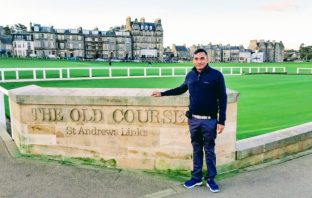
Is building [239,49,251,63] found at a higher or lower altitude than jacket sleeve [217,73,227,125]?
higher

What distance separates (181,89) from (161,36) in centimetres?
12887

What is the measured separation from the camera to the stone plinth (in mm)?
4648

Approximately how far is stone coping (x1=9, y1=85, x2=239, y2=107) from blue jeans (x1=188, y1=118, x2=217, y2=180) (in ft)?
1.69

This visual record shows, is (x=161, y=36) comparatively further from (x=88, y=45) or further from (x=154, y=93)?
(x=154, y=93)

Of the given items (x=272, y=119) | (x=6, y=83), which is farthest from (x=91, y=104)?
(x=6, y=83)

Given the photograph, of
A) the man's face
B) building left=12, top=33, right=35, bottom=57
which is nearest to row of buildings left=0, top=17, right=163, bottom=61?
building left=12, top=33, right=35, bottom=57

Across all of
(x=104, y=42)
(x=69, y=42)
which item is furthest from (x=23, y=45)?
(x=104, y=42)

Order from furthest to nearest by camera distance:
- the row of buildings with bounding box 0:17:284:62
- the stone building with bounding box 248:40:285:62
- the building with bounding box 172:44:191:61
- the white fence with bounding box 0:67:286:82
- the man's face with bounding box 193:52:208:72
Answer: the stone building with bounding box 248:40:285:62, the building with bounding box 172:44:191:61, the row of buildings with bounding box 0:17:284:62, the white fence with bounding box 0:67:286:82, the man's face with bounding box 193:52:208:72

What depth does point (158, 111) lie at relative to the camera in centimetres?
463

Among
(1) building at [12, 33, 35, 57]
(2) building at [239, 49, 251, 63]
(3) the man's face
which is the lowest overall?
(3) the man's face

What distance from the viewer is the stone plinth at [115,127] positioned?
4648mm

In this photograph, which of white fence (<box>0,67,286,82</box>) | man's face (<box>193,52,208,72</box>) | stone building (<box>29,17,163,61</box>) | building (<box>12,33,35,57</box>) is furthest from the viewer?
stone building (<box>29,17,163,61</box>)

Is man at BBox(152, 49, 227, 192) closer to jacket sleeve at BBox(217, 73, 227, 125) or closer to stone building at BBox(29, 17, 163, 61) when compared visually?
jacket sleeve at BBox(217, 73, 227, 125)

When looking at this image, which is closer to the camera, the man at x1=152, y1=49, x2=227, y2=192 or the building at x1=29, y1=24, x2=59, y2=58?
the man at x1=152, y1=49, x2=227, y2=192
